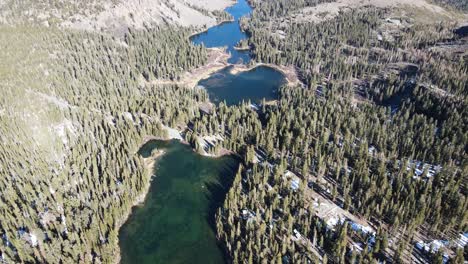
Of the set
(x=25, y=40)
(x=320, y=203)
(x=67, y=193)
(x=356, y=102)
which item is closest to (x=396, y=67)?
(x=356, y=102)

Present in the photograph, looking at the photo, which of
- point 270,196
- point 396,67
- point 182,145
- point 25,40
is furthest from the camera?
point 396,67

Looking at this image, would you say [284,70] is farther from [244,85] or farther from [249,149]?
[249,149]

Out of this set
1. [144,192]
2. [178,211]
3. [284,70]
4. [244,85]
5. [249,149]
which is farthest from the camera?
[284,70]

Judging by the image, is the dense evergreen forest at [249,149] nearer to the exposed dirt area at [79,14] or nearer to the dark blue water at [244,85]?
the dark blue water at [244,85]

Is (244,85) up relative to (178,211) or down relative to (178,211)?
up

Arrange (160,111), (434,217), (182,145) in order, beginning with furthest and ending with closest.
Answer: (160,111) < (182,145) < (434,217)

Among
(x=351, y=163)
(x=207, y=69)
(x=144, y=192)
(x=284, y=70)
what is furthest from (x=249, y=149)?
(x=284, y=70)

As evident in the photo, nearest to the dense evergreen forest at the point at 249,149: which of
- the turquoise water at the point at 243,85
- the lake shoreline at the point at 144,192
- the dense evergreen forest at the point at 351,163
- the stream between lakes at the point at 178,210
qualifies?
the dense evergreen forest at the point at 351,163

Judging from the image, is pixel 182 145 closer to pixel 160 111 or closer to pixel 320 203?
pixel 160 111
